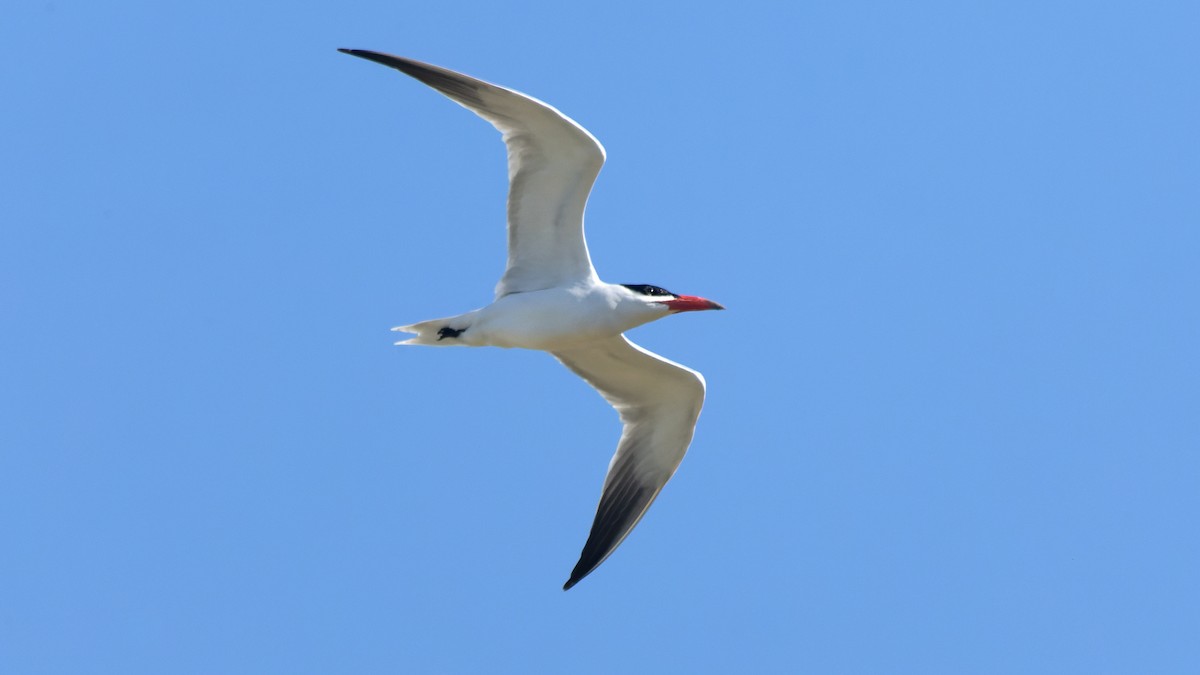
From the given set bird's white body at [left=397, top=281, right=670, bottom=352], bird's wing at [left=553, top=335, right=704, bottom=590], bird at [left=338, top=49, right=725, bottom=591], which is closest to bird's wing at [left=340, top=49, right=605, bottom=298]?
bird at [left=338, top=49, right=725, bottom=591]

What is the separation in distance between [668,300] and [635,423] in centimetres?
178

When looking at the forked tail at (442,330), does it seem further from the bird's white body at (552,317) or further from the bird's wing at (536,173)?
the bird's wing at (536,173)

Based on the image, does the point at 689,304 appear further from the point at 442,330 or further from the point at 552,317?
the point at 442,330

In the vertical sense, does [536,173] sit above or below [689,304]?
above

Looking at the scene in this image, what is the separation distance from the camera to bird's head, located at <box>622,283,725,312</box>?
12703 mm

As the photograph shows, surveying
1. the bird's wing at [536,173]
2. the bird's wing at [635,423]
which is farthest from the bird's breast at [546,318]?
the bird's wing at [635,423]

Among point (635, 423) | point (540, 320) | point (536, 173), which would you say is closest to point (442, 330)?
point (540, 320)

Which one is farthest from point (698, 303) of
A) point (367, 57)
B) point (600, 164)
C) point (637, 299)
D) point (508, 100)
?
point (367, 57)

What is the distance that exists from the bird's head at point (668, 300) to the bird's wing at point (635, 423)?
2.98 feet

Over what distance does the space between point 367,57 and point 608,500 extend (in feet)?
14.9

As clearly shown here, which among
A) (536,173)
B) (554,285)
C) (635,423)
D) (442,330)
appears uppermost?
(536,173)

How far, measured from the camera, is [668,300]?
12750 millimetres

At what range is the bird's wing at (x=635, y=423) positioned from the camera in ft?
45.0

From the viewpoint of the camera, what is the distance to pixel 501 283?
13008 millimetres
